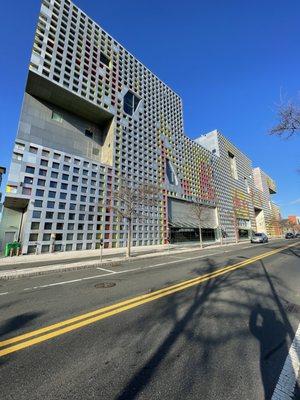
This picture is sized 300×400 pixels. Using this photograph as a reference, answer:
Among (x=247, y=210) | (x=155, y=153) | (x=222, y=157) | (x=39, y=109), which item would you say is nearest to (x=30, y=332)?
(x=39, y=109)

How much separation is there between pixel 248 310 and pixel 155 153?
143 feet

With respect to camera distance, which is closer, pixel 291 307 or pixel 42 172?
pixel 291 307

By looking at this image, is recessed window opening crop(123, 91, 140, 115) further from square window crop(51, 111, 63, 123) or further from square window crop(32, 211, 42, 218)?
square window crop(32, 211, 42, 218)

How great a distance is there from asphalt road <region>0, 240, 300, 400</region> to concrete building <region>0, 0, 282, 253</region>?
76.0ft

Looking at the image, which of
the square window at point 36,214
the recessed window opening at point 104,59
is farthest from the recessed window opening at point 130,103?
the square window at point 36,214

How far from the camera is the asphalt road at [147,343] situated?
8.27 ft

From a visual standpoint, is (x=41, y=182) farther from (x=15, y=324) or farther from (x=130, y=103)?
(x=130, y=103)

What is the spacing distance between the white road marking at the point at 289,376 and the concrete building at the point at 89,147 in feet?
89.8

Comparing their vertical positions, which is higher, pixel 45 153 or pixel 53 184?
pixel 45 153

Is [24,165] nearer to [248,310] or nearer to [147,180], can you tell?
[147,180]

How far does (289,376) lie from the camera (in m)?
2.77

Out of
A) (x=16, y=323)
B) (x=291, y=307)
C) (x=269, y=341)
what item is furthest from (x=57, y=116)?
(x=269, y=341)

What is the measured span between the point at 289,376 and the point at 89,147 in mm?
40016

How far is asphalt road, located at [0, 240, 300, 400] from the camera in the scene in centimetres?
252
